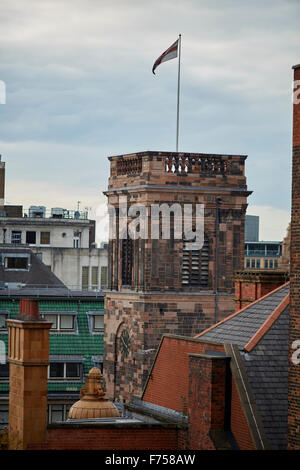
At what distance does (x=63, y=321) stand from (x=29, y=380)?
4963 cm

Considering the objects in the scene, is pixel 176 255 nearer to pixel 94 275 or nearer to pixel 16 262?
pixel 16 262

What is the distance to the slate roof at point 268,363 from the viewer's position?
139 ft

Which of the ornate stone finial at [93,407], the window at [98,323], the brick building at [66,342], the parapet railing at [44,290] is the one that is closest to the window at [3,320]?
the brick building at [66,342]

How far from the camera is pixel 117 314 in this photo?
3226 inches

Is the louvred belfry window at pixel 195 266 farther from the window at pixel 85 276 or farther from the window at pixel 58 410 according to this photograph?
the window at pixel 85 276

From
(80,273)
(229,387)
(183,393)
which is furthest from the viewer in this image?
(80,273)

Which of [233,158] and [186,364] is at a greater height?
[233,158]

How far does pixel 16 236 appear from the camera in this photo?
6309 inches

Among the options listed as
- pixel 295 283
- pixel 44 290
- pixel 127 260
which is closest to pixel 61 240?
pixel 44 290

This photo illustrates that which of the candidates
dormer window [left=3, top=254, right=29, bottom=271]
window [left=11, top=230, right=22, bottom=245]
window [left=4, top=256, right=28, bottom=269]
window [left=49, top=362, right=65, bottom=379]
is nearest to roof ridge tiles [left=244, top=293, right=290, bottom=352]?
window [left=49, top=362, right=65, bottom=379]

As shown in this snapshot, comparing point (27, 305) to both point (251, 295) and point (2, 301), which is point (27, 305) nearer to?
point (251, 295)

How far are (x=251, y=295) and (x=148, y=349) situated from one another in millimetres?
20679

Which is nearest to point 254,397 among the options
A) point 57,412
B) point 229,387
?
point 229,387

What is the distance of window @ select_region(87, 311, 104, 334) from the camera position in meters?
93.2
